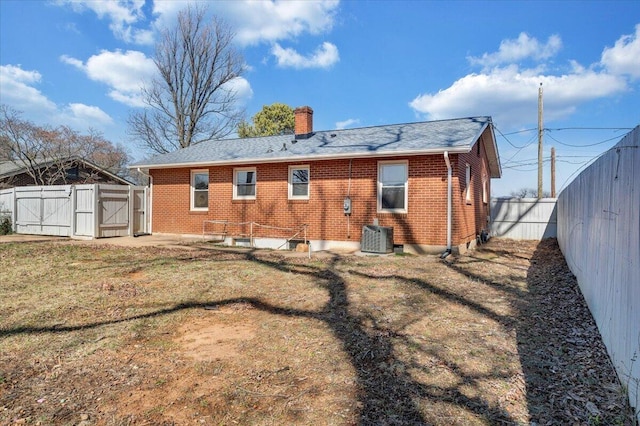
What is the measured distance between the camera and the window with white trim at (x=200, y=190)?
14.3m

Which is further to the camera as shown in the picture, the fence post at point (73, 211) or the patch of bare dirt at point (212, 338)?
the fence post at point (73, 211)

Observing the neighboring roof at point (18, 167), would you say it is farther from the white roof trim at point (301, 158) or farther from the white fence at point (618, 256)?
the white fence at point (618, 256)

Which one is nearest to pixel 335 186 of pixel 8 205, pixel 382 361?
pixel 382 361

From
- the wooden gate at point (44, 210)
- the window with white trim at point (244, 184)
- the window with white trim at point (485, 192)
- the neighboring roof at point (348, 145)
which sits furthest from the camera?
the window with white trim at point (485, 192)

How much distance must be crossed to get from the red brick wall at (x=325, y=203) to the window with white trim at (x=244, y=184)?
0.55ft

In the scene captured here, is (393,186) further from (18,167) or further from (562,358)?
(18,167)

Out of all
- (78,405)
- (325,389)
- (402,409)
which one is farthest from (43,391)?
(402,409)

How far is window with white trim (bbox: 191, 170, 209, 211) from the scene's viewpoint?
14297mm

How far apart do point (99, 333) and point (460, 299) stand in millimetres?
4986

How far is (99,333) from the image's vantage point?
4.85 metres

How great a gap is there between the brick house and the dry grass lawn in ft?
10.9

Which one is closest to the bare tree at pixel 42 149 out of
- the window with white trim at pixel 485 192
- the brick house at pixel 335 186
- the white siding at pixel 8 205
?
the white siding at pixel 8 205

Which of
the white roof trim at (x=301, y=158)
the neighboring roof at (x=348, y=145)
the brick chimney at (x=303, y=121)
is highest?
the brick chimney at (x=303, y=121)

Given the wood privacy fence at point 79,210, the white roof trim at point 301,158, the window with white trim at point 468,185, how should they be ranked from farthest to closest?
the wood privacy fence at point 79,210 < the window with white trim at point 468,185 < the white roof trim at point 301,158
